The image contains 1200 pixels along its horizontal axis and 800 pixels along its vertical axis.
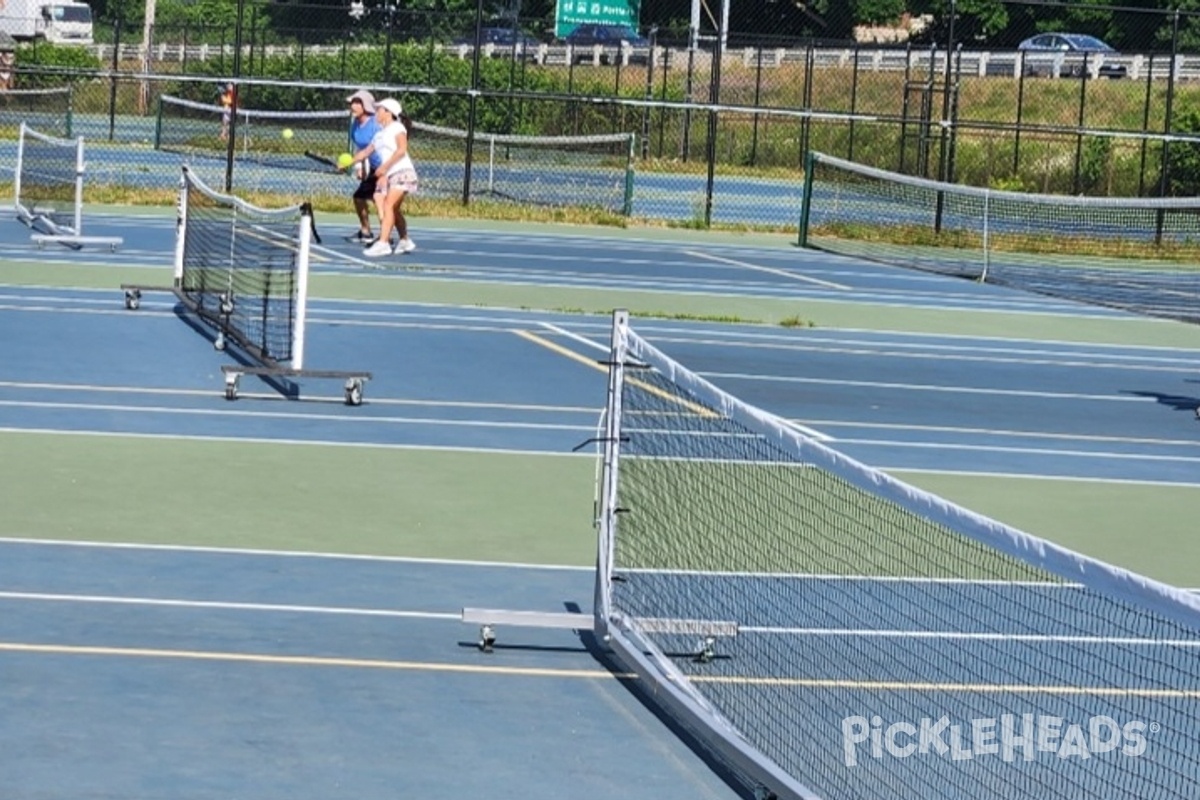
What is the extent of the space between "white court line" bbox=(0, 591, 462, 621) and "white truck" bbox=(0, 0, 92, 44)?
2214 inches

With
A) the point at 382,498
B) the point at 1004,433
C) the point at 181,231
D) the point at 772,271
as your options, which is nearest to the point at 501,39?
the point at 772,271

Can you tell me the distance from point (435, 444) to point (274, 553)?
3453 millimetres

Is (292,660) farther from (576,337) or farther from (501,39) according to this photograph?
(501,39)

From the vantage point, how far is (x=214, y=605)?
9.17 m

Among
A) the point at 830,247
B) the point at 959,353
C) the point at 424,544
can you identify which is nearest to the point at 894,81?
the point at 830,247

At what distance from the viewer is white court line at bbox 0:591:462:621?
913 centimetres

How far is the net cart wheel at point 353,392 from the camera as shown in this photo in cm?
1491

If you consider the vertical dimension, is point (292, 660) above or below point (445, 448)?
below

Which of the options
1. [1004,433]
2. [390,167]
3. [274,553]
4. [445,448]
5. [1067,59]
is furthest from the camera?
[1067,59]

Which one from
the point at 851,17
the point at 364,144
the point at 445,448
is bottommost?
the point at 445,448

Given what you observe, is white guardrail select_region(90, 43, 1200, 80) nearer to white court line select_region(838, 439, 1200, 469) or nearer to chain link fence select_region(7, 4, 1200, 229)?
chain link fence select_region(7, 4, 1200, 229)

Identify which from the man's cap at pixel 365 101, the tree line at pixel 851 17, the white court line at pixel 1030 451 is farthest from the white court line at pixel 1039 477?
the tree line at pixel 851 17

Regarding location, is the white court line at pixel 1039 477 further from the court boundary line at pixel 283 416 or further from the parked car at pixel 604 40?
the parked car at pixel 604 40

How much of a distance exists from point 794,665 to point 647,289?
15736mm
